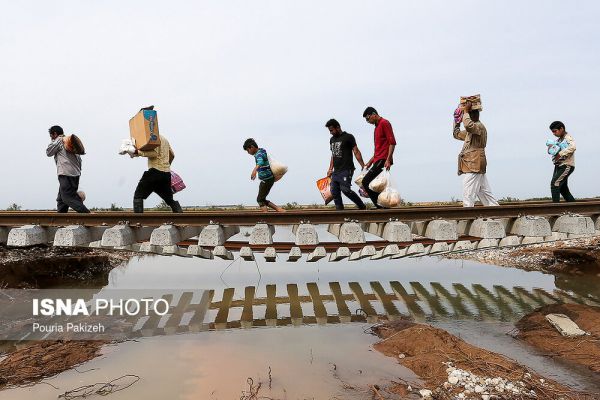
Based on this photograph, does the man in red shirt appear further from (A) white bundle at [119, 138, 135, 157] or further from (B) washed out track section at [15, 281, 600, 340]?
(A) white bundle at [119, 138, 135, 157]

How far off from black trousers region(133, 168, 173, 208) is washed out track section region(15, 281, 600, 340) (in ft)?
7.18

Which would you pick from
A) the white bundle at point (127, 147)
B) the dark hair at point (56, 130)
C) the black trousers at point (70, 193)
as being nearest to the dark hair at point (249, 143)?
the white bundle at point (127, 147)

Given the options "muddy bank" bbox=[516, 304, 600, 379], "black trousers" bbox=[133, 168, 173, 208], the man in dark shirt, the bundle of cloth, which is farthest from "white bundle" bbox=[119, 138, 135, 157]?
the bundle of cloth

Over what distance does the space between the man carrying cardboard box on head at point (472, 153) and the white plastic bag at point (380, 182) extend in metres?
1.45

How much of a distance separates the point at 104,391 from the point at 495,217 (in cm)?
607

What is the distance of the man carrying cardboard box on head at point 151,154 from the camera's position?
6129mm

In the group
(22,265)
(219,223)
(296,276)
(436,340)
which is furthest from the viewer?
(296,276)

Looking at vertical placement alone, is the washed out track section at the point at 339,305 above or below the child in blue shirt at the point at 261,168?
below

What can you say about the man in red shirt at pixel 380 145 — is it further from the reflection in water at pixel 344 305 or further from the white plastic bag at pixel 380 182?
the reflection in water at pixel 344 305

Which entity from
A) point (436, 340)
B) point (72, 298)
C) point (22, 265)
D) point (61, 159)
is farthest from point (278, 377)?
point (22, 265)

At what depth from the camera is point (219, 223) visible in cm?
616

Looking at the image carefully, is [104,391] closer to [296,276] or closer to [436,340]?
[436,340]

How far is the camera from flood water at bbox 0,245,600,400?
13.8 ft

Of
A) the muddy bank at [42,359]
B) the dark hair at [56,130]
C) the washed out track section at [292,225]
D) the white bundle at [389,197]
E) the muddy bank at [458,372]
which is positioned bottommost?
the muddy bank at [458,372]
